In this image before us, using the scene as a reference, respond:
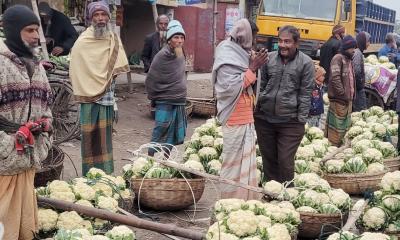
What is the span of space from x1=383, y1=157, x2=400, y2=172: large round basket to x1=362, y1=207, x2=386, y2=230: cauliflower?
2155mm

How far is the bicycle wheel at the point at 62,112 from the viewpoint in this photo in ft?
26.1

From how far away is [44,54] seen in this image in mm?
8242

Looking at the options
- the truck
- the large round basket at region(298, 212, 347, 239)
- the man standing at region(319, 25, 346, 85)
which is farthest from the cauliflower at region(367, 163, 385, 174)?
the truck

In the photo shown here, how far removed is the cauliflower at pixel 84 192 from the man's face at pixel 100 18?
6.27 ft

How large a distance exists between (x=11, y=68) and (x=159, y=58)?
10.9 ft

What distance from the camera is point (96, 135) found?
20.2ft

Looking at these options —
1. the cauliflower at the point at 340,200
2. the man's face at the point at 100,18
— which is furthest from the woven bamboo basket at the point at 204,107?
the cauliflower at the point at 340,200

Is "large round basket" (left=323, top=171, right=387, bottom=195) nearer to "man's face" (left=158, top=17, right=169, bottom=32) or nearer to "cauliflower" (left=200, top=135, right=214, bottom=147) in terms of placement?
"cauliflower" (left=200, top=135, right=214, bottom=147)

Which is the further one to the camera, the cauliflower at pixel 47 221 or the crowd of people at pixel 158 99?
the cauliflower at pixel 47 221

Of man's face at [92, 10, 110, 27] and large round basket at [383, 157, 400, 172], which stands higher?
man's face at [92, 10, 110, 27]

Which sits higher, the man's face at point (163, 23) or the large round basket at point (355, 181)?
the man's face at point (163, 23)

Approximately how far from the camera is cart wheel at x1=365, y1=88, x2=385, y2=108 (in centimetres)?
1190

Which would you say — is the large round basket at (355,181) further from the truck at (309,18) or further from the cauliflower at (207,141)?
the truck at (309,18)

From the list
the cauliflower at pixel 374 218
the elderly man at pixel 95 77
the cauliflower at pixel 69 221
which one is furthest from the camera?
the elderly man at pixel 95 77
